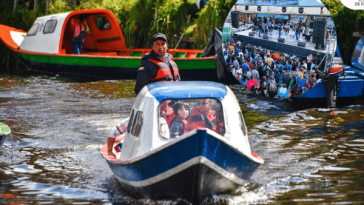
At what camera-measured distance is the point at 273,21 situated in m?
11.4

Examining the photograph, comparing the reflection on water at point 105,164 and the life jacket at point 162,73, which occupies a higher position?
the life jacket at point 162,73

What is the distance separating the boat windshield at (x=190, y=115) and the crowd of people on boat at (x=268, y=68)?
5.69m

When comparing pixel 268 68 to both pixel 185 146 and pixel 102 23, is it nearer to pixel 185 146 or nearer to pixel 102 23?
pixel 185 146

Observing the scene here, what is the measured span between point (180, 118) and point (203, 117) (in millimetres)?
246

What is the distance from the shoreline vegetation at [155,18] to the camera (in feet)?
55.5

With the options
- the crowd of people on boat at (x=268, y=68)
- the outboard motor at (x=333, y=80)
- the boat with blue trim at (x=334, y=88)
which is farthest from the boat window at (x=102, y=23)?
the outboard motor at (x=333, y=80)

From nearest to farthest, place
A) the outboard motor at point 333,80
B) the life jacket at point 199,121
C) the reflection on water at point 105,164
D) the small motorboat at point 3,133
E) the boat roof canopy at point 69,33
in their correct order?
the life jacket at point 199,121 → the reflection on water at point 105,164 → the small motorboat at point 3,133 → the outboard motor at point 333,80 → the boat roof canopy at point 69,33

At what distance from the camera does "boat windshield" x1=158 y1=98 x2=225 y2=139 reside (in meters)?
5.57

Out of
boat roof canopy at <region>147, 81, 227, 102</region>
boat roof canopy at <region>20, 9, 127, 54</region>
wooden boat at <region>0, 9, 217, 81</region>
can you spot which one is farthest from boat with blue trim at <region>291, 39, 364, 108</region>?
Result: boat roof canopy at <region>20, 9, 127, 54</region>

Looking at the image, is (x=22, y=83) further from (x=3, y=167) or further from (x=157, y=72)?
(x=157, y=72)

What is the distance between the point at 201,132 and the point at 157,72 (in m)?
1.97

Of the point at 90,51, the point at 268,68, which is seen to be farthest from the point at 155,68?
the point at 90,51

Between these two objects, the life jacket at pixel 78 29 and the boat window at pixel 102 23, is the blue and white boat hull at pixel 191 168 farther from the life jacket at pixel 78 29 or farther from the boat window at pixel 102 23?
the boat window at pixel 102 23

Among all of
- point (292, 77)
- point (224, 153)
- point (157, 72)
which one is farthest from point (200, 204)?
point (292, 77)
